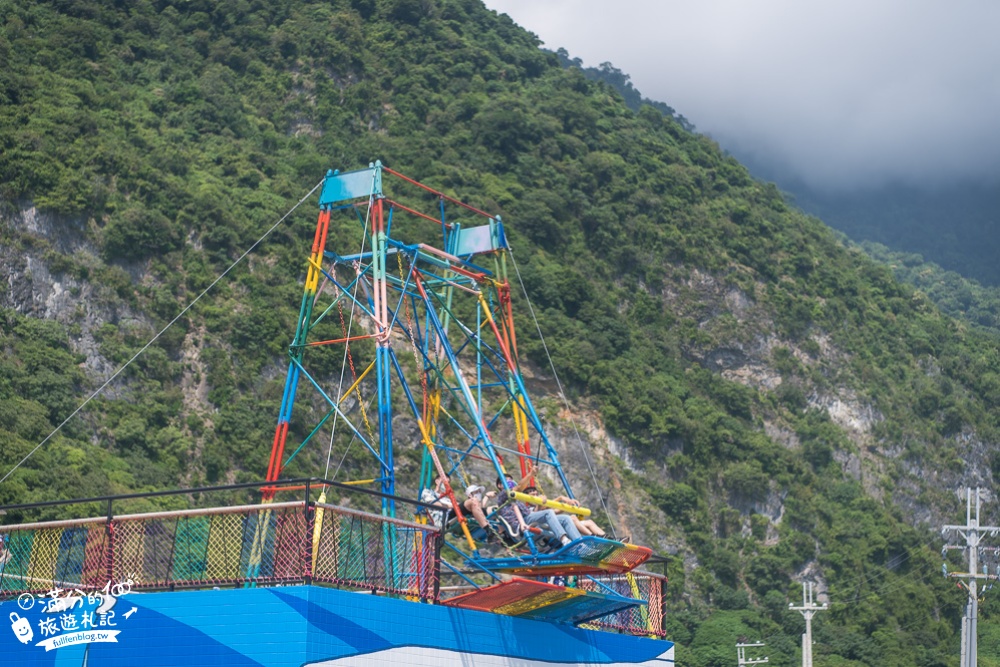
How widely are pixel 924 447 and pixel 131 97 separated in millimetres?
37920

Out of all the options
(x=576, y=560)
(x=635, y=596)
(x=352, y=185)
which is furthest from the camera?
(x=635, y=596)

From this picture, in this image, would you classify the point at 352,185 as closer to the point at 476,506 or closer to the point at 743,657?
the point at 476,506

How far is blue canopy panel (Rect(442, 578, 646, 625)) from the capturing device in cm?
1861

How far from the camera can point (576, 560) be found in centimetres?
1942

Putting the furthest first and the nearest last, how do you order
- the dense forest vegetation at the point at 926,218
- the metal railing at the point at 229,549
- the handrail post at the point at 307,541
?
the dense forest vegetation at the point at 926,218 < the metal railing at the point at 229,549 < the handrail post at the point at 307,541

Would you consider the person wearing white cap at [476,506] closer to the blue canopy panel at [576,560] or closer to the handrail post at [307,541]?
the blue canopy panel at [576,560]

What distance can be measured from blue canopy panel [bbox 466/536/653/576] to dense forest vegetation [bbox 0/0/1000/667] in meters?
18.2

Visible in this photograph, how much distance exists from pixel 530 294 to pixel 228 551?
40.8m

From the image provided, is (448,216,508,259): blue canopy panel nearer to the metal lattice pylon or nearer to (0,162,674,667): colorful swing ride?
the metal lattice pylon

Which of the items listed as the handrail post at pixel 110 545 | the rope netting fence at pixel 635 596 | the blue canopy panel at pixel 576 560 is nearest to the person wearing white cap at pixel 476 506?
the blue canopy panel at pixel 576 560

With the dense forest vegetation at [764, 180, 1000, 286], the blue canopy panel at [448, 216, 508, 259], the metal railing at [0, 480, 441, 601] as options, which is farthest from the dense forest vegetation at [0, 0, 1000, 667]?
the dense forest vegetation at [764, 180, 1000, 286]

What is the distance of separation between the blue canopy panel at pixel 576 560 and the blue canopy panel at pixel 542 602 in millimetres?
396

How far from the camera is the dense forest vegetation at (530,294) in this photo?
44.1 meters

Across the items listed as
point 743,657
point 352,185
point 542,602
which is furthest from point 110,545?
point 743,657
